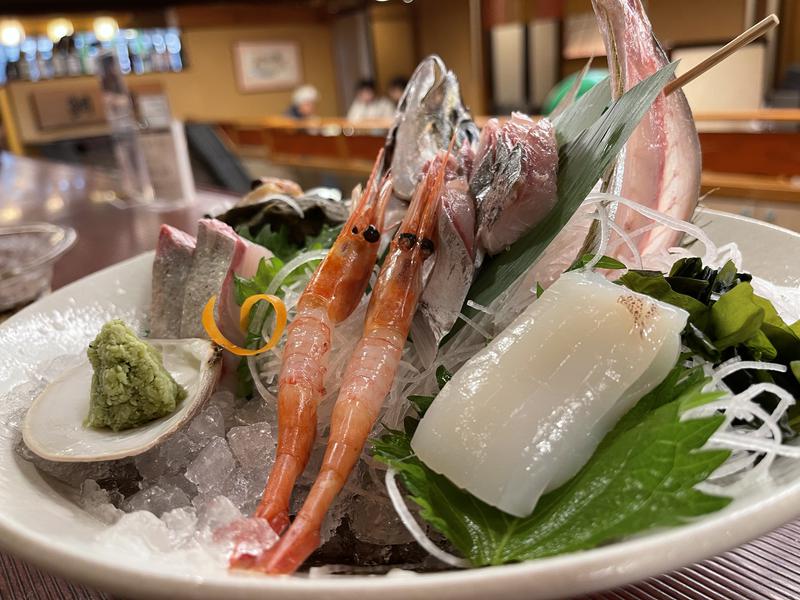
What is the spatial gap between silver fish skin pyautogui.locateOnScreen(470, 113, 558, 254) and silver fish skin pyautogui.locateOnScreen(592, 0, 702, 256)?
16 cm

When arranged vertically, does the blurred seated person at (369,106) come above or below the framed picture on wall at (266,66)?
below

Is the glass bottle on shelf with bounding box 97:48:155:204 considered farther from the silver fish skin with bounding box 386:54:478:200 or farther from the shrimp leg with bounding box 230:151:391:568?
the shrimp leg with bounding box 230:151:391:568

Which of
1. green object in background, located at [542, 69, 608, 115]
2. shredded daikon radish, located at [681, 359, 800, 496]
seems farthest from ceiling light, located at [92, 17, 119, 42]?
shredded daikon radish, located at [681, 359, 800, 496]

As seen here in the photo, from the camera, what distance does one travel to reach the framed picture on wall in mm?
13305

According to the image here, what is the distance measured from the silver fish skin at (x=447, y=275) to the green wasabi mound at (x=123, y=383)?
441 mm

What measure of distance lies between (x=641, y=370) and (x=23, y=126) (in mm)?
13145

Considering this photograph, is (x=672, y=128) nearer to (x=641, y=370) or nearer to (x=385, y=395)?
(x=641, y=370)

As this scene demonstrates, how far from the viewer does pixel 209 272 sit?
125 cm

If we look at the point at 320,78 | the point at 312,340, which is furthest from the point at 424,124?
the point at 320,78

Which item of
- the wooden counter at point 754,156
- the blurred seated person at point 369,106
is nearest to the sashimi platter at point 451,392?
the wooden counter at point 754,156

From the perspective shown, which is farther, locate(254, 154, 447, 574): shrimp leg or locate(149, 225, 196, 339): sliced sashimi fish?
locate(149, 225, 196, 339): sliced sashimi fish

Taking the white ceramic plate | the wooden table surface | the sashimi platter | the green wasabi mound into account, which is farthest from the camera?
the green wasabi mound

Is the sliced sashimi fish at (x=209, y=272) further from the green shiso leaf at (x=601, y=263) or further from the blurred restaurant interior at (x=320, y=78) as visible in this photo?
the blurred restaurant interior at (x=320, y=78)

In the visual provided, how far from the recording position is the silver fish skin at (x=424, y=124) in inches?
56.2
